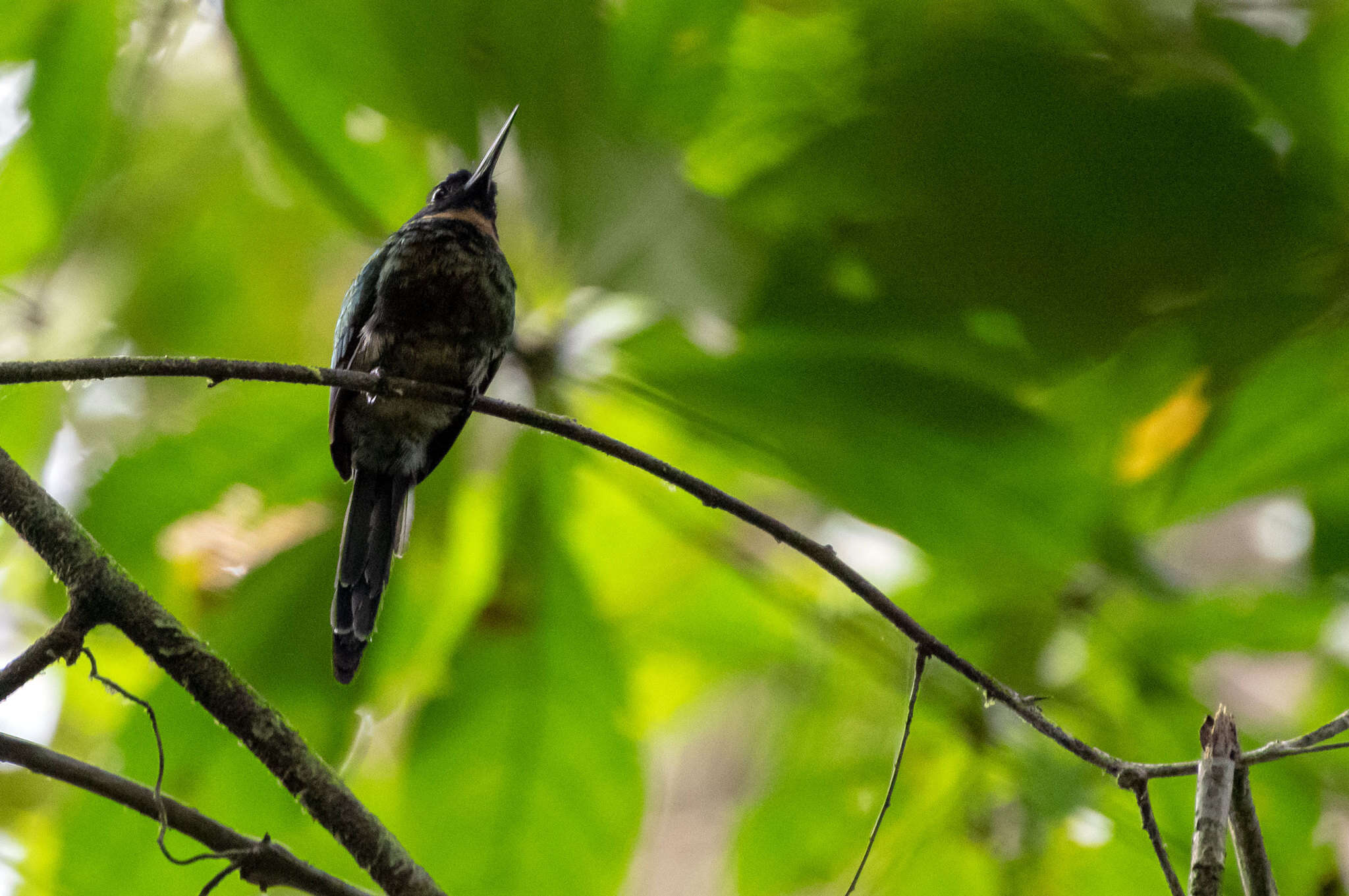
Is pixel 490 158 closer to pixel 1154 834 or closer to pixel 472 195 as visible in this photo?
pixel 472 195

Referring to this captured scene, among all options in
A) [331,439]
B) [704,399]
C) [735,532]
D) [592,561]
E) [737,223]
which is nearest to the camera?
[737,223]

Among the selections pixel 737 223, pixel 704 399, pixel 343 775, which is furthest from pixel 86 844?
pixel 737 223

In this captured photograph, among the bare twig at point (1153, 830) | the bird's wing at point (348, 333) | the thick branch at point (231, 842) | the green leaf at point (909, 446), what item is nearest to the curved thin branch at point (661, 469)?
the bare twig at point (1153, 830)

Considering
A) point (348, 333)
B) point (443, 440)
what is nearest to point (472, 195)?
point (348, 333)

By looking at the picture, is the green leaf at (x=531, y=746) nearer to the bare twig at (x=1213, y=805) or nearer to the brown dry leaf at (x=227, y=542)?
the brown dry leaf at (x=227, y=542)

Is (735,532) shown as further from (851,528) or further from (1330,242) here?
(1330,242)
